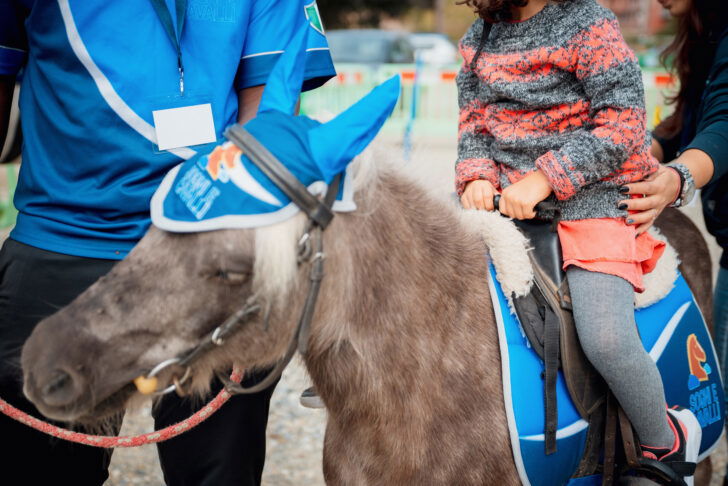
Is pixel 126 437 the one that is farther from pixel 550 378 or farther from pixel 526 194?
pixel 526 194

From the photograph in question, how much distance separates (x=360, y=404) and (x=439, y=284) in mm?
396

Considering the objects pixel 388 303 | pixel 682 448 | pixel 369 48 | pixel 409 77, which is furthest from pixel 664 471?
pixel 369 48

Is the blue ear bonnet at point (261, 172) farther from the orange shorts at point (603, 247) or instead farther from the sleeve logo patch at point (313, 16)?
the orange shorts at point (603, 247)

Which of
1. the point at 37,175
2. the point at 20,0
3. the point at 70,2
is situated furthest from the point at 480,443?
the point at 20,0

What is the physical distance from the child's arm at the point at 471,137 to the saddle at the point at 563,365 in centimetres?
25

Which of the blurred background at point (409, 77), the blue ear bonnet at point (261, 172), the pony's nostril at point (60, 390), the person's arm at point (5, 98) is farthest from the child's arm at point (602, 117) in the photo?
the blurred background at point (409, 77)

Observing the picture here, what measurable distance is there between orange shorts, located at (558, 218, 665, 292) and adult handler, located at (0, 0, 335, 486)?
1.11 m

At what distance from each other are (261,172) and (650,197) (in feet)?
4.52

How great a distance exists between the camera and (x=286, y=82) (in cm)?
167

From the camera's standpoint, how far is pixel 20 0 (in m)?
1.91

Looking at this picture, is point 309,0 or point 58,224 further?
point 309,0

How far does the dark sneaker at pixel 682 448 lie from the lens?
2.12 metres

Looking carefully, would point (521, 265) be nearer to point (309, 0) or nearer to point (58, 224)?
point (309, 0)

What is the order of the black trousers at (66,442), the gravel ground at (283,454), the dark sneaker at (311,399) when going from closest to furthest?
1. the black trousers at (66,442)
2. the dark sneaker at (311,399)
3. the gravel ground at (283,454)
